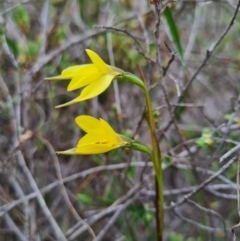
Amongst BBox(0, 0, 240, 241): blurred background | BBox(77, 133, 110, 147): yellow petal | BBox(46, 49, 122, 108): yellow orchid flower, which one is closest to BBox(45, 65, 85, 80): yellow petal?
BBox(46, 49, 122, 108): yellow orchid flower

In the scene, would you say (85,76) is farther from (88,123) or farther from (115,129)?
(115,129)

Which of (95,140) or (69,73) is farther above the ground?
(69,73)

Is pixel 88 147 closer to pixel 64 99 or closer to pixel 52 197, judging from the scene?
pixel 52 197

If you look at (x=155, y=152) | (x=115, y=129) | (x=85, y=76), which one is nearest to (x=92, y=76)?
(x=85, y=76)

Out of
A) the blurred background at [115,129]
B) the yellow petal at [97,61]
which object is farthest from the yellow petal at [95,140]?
the blurred background at [115,129]

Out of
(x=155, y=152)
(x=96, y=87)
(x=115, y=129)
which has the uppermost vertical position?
(x=96, y=87)

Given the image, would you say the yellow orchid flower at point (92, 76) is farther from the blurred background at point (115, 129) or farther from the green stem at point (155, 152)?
the blurred background at point (115, 129)
